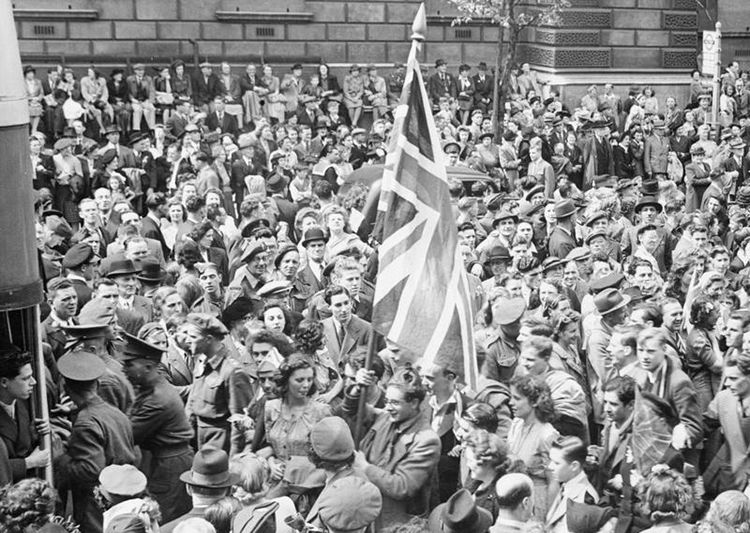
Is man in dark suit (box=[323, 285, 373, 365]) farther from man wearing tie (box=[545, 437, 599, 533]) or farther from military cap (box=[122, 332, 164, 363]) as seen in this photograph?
man wearing tie (box=[545, 437, 599, 533])

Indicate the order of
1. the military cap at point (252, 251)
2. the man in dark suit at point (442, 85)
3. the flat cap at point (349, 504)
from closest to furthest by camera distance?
the flat cap at point (349, 504), the military cap at point (252, 251), the man in dark suit at point (442, 85)

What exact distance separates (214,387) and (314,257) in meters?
3.90

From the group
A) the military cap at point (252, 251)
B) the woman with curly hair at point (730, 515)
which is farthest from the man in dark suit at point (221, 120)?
the woman with curly hair at point (730, 515)

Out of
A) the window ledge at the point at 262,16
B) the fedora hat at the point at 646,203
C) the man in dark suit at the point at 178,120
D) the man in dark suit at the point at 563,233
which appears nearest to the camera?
the man in dark suit at the point at 563,233

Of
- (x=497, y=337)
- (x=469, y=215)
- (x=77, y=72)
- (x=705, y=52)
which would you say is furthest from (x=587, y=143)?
(x=497, y=337)

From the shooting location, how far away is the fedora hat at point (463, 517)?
6.30 m

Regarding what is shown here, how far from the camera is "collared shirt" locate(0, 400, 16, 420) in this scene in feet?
23.8

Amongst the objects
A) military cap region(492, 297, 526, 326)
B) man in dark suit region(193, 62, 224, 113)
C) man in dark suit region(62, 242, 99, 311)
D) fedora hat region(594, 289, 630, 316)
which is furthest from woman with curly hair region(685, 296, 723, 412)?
man in dark suit region(193, 62, 224, 113)

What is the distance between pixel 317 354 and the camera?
9.09m

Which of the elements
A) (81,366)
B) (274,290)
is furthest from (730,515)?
(274,290)

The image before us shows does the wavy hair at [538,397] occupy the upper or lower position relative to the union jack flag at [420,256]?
lower

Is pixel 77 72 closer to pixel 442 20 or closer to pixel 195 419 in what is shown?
pixel 442 20

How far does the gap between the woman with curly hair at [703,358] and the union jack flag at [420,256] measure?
2.52 m

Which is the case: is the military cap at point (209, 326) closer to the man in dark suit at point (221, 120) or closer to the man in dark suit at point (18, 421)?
the man in dark suit at point (18, 421)
